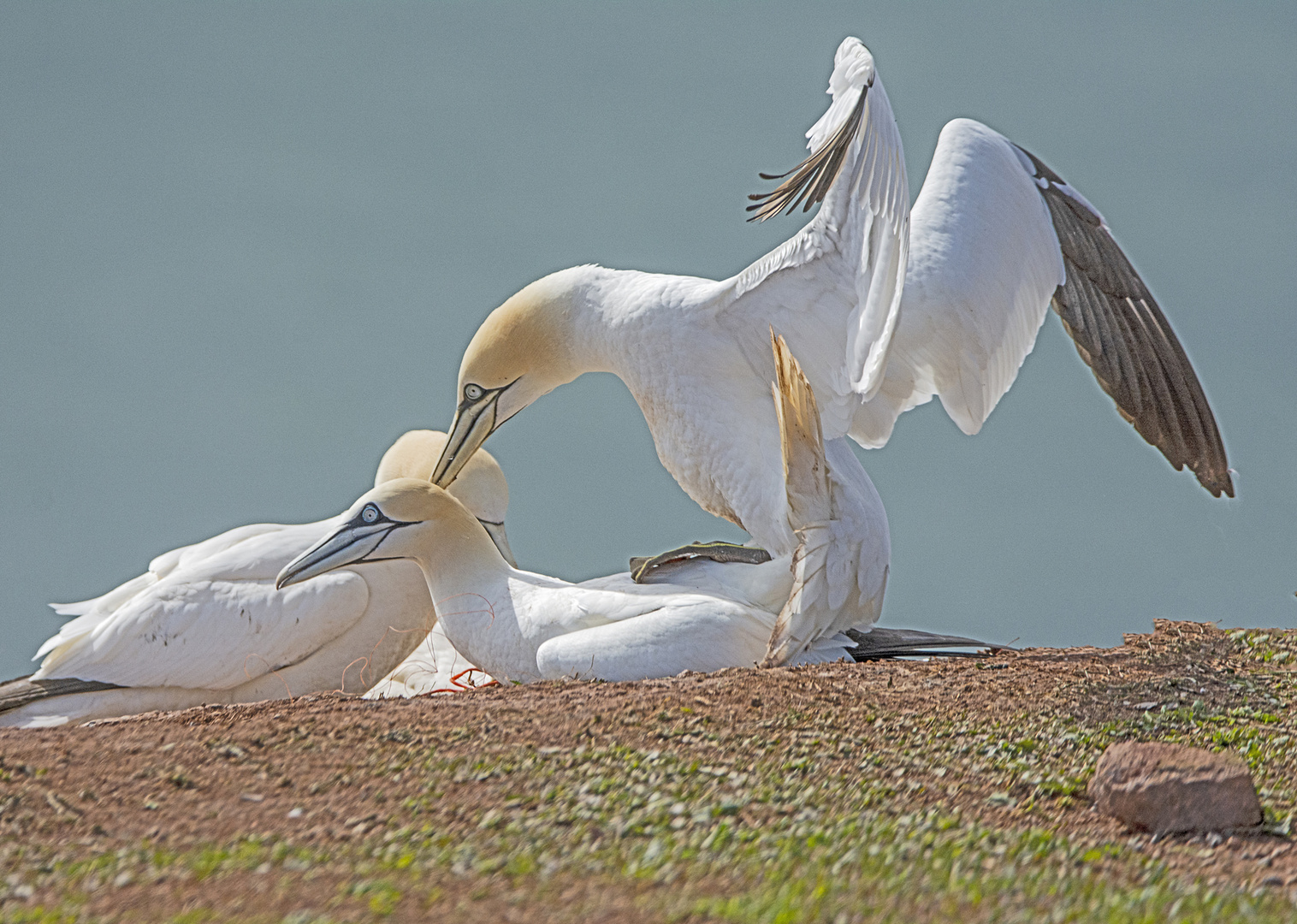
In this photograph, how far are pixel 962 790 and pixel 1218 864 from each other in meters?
0.81

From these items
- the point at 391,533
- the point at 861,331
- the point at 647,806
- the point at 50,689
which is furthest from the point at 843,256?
the point at 50,689

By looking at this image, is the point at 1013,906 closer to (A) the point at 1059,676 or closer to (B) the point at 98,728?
(A) the point at 1059,676

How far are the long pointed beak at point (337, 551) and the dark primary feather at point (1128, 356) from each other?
368 centimetres

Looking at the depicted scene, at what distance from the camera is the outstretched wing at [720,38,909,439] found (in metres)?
5.10

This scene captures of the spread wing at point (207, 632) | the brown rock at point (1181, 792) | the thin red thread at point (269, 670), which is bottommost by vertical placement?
the brown rock at point (1181, 792)

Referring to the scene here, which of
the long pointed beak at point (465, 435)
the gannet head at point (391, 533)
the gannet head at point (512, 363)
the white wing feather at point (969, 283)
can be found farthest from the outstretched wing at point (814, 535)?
the long pointed beak at point (465, 435)

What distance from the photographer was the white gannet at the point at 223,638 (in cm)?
640

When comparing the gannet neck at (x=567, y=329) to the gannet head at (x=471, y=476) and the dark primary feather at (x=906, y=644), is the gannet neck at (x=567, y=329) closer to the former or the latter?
the gannet head at (x=471, y=476)

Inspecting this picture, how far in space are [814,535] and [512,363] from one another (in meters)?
1.87

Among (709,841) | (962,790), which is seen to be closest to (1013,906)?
(709,841)

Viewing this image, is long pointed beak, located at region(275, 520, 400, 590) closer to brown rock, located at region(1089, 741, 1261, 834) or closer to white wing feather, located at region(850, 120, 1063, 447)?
white wing feather, located at region(850, 120, 1063, 447)

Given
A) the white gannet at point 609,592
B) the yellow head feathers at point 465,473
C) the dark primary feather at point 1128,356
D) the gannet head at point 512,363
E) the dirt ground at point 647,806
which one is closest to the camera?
the dirt ground at point 647,806

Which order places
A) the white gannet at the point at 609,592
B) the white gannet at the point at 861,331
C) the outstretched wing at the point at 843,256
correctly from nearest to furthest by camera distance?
1. the outstretched wing at the point at 843,256
2. the white gannet at the point at 861,331
3. the white gannet at the point at 609,592

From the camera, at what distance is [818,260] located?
5.71 meters
